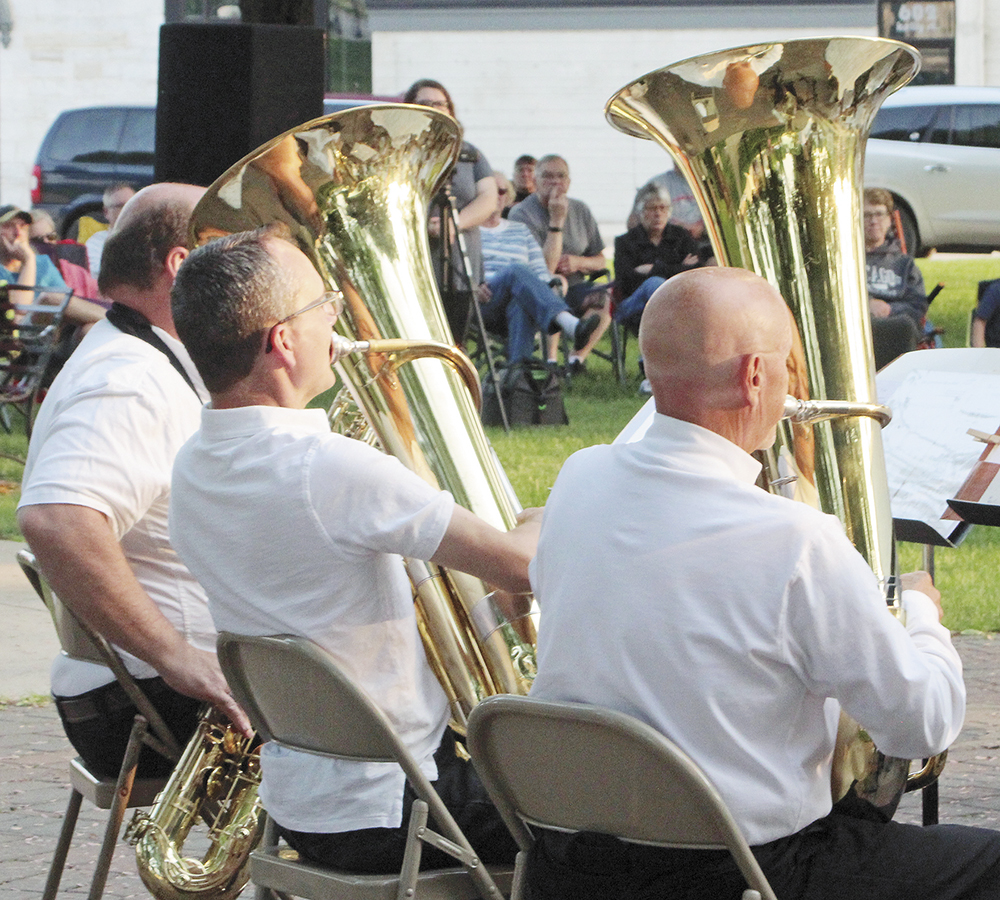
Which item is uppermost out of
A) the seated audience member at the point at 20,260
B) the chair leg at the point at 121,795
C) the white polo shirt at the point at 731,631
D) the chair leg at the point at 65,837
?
the seated audience member at the point at 20,260

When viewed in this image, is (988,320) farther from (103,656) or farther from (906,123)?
(103,656)

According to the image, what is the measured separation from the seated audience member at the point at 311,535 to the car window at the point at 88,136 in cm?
1157

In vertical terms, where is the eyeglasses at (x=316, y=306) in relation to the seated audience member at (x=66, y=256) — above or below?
below

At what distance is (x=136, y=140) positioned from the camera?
42.7 feet

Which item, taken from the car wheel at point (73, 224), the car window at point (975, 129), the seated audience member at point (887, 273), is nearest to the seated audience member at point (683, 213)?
the seated audience member at point (887, 273)

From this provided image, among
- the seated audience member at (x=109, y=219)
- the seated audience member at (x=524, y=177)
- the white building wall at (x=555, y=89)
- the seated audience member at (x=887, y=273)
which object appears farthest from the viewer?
the white building wall at (x=555, y=89)

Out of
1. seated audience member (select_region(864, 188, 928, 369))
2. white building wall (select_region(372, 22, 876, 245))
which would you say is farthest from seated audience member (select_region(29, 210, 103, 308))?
white building wall (select_region(372, 22, 876, 245))

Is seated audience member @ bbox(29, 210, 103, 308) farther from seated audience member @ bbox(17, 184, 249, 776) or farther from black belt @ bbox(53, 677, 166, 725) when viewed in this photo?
black belt @ bbox(53, 677, 166, 725)

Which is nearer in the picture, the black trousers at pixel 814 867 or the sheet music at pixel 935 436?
the black trousers at pixel 814 867

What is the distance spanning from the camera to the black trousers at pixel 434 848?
211 centimetres

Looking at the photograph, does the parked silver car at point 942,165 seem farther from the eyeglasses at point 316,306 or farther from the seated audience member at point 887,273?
the eyeglasses at point 316,306

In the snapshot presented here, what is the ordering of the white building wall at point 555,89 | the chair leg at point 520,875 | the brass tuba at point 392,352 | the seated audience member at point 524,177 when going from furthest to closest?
the white building wall at point 555,89
the seated audience member at point 524,177
the brass tuba at point 392,352
the chair leg at point 520,875

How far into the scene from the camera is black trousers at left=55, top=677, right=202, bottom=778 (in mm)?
2531

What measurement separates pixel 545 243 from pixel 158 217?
777cm
